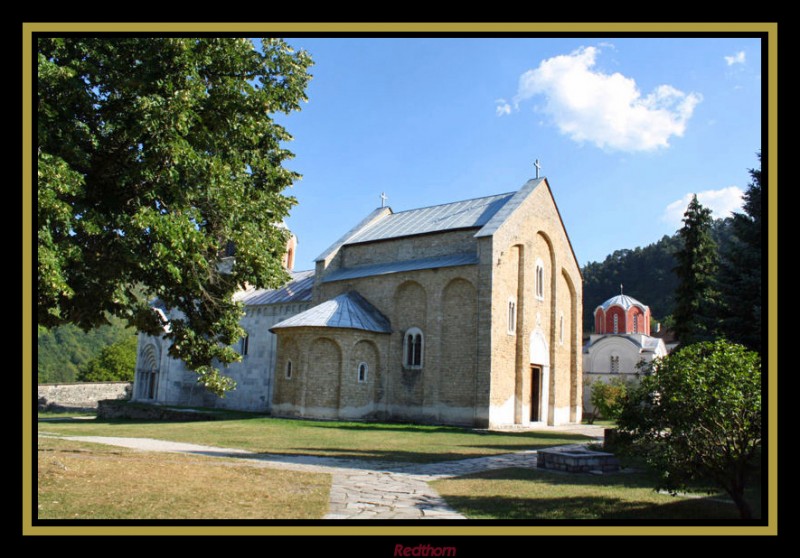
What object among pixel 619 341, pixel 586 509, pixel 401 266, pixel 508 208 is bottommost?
pixel 619 341

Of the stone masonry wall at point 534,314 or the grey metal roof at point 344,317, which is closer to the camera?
the stone masonry wall at point 534,314

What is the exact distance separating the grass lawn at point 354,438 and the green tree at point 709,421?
258 inches

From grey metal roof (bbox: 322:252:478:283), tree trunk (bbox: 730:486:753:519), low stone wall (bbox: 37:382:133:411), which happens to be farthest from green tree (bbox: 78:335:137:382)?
tree trunk (bbox: 730:486:753:519)

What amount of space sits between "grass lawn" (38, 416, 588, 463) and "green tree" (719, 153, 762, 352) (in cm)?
664

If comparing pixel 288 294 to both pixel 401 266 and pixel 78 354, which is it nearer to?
pixel 401 266

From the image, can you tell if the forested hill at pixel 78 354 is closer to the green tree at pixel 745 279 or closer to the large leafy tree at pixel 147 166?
the large leafy tree at pixel 147 166

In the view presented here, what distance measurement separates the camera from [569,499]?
8.76 metres

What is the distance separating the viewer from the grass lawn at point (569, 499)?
7.72 metres

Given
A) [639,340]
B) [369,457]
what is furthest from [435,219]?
[639,340]

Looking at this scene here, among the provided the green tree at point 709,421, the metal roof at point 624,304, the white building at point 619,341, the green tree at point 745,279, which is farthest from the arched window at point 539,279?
the metal roof at point 624,304

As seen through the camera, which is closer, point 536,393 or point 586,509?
point 586,509

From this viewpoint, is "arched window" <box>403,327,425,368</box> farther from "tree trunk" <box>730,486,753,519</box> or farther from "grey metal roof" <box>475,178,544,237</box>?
"tree trunk" <box>730,486,753,519</box>
